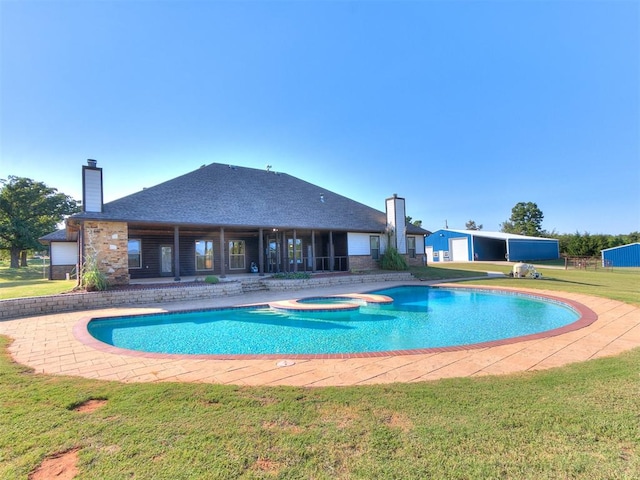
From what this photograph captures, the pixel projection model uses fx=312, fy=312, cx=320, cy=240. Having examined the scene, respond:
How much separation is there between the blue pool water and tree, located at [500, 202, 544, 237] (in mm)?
56583

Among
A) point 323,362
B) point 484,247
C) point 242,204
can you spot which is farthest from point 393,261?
point 484,247

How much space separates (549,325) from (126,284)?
589 inches

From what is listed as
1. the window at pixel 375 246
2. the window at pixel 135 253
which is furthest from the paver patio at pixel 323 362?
the window at pixel 375 246

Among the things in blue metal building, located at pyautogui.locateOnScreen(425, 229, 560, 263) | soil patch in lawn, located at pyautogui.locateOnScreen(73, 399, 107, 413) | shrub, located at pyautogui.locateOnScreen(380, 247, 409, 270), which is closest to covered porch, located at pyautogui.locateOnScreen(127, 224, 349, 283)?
shrub, located at pyautogui.locateOnScreen(380, 247, 409, 270)

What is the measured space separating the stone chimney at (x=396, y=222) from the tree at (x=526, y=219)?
48.5 meters

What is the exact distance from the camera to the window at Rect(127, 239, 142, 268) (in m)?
16.2

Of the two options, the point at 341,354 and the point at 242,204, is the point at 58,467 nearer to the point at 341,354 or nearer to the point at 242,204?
the point at 341,354

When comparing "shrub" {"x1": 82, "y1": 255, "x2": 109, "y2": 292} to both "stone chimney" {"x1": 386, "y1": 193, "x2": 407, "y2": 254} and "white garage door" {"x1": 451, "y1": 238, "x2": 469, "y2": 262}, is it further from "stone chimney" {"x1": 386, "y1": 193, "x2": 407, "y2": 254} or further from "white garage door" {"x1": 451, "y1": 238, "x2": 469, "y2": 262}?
"white garage door" {"x1": 451, "y1": 238, "x2": 469, "y2": 262}

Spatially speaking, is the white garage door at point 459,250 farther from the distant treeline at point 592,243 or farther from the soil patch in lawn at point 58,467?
the soil patch in lawn at point 58,467

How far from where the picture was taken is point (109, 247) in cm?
1294

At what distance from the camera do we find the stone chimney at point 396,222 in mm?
21547

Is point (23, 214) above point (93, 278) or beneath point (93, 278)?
above

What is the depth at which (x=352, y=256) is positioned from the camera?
2019 centimetres

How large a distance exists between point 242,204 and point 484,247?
28.7 meters
